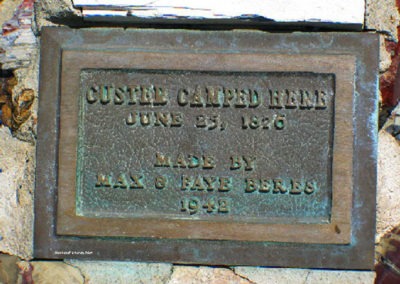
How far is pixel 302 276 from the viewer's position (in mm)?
1842

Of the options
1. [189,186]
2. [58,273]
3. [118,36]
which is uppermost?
[118,36]

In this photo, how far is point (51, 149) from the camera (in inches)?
73.2

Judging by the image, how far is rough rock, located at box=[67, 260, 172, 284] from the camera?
6.09ft

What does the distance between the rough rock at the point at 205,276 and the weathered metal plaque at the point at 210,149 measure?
36 mm

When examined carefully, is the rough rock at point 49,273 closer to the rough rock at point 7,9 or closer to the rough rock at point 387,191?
the rough rock at point 7,9

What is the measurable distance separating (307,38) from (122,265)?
906 mm

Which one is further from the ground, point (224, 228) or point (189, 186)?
point (189, 186)

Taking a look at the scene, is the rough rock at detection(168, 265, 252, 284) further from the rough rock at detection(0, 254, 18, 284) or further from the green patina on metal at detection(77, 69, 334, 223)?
the rough rock at detection(0, 254, 18, 284)

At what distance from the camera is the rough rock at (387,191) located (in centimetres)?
189

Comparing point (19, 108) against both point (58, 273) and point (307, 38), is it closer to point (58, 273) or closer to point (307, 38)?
point (58, 273)

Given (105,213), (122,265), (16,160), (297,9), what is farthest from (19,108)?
(297,9)

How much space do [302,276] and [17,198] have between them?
92 centimetres

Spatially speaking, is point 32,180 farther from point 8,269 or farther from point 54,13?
point 54,13

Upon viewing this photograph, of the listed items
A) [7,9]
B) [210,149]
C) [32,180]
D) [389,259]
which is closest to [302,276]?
[389,259]
